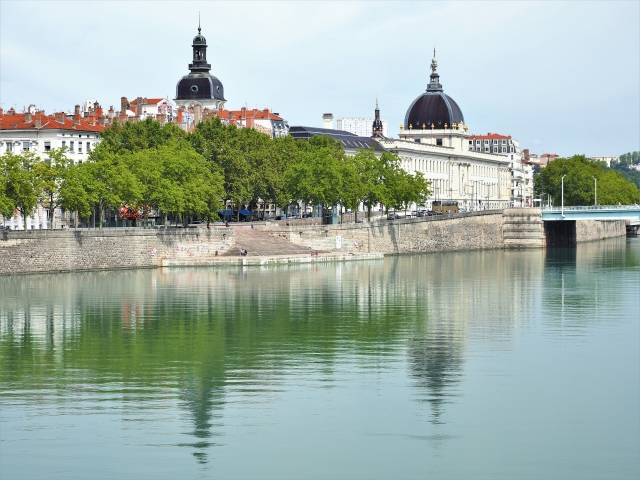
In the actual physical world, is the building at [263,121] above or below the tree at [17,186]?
above

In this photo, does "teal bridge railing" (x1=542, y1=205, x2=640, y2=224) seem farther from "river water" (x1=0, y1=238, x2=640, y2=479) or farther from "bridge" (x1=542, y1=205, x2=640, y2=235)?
"river water" (x1=0, y1=238, x2=640, y2=479)

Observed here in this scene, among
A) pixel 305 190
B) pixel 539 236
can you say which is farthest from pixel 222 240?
pixel 539 236

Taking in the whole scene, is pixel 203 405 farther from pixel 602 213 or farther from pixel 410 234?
pixel 602 213

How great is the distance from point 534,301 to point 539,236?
63405 mm

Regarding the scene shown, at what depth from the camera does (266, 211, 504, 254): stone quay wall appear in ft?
316

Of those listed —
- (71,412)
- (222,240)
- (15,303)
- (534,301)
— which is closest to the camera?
(71,412)

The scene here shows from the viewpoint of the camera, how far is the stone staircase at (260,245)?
87625 millimetres

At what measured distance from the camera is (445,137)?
17000 centimetres

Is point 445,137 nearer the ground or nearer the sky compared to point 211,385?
nearer the sky

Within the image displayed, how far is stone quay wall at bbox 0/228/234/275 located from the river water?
7.94 metres

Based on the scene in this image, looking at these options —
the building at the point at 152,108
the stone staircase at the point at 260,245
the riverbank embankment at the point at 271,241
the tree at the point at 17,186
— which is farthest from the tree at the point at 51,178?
the building at the point at 152,108

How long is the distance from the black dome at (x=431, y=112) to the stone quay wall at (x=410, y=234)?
159 ft

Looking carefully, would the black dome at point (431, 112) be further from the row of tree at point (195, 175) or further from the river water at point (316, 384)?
the river water at point (316, 384)

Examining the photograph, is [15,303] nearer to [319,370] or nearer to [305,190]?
[319,370]
